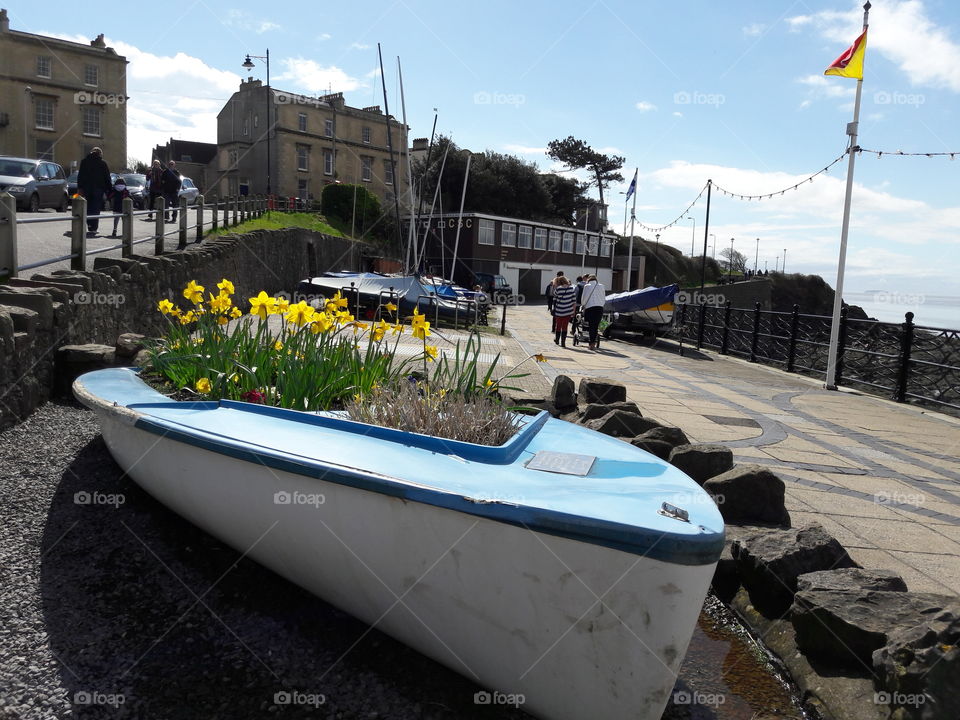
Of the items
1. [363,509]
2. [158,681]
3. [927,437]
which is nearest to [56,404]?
[158,681]

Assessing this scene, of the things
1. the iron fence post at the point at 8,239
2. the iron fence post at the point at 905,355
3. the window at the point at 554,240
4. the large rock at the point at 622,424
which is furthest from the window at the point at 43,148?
the large rock at the point at 622,424

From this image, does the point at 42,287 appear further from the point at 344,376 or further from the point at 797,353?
the point at 797,353

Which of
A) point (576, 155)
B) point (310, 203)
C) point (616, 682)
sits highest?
point (576, 155)

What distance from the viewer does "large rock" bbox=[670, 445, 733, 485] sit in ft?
16.0

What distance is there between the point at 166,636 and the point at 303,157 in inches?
1940

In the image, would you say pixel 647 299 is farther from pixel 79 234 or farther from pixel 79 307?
pixel 79 307

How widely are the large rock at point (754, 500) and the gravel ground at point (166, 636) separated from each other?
2076 millimetres

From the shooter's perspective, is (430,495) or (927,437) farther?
(927,437)

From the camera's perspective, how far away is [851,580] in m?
3.25

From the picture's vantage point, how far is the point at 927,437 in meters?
8.20

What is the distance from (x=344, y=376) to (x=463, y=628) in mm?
2133

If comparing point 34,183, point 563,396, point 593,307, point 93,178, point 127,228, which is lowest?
point 563,396

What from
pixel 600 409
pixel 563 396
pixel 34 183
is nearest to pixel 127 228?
pixel 563 396

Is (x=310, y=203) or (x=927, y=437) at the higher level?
(x=310, y=203)
